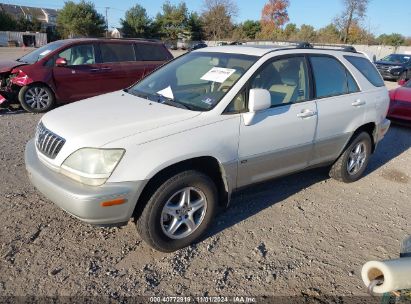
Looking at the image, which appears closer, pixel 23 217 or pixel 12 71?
pixel 23 217

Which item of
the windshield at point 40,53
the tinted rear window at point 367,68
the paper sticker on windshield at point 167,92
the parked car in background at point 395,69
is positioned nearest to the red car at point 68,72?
the windshield at point 40,53

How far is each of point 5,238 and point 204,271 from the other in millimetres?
1848

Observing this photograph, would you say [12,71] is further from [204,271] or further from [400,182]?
[400,182]

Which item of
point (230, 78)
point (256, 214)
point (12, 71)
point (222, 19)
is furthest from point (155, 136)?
point (222, 19)

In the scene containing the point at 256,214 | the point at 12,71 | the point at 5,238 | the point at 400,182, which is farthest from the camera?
the point at 12,71

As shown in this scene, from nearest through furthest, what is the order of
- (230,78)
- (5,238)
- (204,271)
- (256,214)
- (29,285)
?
(29,285) < (204,271) < (5,238) < (230,78) < (256,214)

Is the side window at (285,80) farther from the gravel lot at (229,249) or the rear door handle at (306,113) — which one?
the gravel lot at (229,249)

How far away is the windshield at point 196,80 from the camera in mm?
3490

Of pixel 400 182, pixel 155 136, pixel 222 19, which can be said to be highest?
pixel 222 19

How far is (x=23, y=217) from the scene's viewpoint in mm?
3699

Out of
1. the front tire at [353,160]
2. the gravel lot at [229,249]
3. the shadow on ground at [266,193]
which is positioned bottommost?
the gravel lot at [229,249]

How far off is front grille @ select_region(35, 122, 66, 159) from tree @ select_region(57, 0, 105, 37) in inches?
2092

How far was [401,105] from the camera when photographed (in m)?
8.57

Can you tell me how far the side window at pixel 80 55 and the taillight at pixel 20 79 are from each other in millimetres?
860
